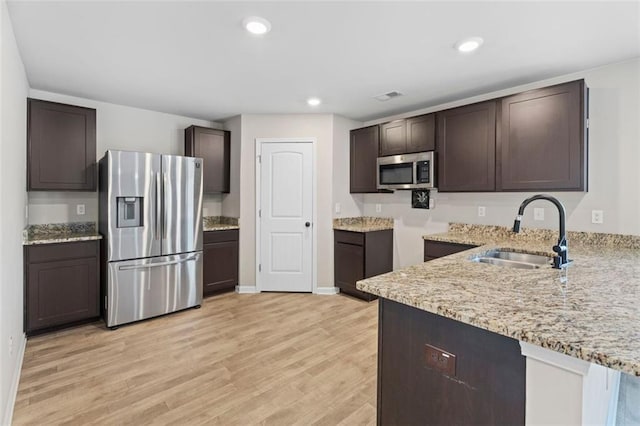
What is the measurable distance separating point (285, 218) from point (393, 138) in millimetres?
1709

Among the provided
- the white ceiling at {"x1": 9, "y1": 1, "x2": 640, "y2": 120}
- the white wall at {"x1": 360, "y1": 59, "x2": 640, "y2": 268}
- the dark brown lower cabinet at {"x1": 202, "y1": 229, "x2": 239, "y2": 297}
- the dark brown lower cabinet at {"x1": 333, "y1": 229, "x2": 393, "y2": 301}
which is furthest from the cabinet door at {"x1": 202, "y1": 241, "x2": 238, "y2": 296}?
the white wall at {"x1": 360, "y1": 59, "x2": 640, "y2": 268}

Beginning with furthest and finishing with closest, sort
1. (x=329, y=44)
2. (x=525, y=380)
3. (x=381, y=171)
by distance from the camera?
(x=381, y=171) → (x=329, y=44) → (x=525, y=380)

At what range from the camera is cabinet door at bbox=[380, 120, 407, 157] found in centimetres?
381

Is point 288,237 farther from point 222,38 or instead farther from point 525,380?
point 525,380

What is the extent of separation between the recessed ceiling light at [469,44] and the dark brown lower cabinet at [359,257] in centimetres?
219

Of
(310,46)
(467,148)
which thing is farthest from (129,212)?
(467,148)

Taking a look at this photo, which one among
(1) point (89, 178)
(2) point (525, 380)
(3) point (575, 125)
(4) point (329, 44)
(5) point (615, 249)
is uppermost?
(4) point (329, 44)

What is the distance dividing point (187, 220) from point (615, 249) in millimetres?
3911

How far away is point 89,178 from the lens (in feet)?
11.1

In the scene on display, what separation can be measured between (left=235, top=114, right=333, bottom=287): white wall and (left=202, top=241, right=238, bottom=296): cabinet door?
106mm

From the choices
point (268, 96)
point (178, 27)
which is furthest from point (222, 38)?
point (268, 96)

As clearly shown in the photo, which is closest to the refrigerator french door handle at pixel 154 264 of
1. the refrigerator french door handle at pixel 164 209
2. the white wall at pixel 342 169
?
the refrigerator french door handle at pixel 164 209

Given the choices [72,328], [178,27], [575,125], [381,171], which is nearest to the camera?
[178,27]

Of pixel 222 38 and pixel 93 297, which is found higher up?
pixel 222 38
